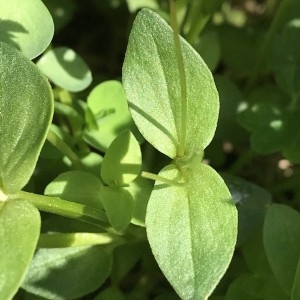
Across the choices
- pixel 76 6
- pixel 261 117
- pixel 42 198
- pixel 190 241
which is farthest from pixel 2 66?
pixel 76 6

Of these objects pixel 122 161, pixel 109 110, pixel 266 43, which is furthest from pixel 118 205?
pixel 266 43

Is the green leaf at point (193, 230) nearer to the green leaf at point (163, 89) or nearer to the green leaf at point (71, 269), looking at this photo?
the green leaf at point (163, 89)

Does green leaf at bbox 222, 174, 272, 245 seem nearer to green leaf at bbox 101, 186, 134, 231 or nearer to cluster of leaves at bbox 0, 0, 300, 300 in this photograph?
cluster of leaves at bbox 0, 0, 300, 300

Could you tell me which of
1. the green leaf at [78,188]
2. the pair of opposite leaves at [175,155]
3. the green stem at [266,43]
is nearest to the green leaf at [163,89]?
the pair of opposite leaves at [175,155]

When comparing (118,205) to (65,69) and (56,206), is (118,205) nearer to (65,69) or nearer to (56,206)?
(56,206)

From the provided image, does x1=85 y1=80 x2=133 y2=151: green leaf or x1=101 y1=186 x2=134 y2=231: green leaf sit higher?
x1=101 y1=186 x2=134 y2=231: green leaf

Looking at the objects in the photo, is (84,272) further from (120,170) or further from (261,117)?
(261,117)

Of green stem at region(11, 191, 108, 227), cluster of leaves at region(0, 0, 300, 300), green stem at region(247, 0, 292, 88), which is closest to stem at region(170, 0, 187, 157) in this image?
cluster of leaves at region(0, 0, 300, 300)
